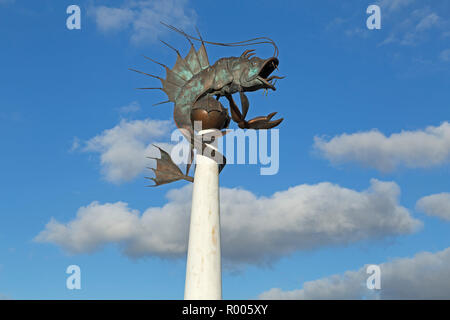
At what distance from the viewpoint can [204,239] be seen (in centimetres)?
1292

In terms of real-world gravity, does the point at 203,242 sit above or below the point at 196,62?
below

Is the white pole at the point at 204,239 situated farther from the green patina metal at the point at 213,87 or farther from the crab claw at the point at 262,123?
the crab claw at the point at 262,123

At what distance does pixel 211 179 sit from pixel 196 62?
4420 millimetres

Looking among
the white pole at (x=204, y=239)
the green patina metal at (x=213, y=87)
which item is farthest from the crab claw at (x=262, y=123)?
the white pole at (x=204, y=239)

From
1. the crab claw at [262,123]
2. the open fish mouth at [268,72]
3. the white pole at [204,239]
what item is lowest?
the white pole at [204,239]

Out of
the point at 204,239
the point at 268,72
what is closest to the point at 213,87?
the point at 268,72

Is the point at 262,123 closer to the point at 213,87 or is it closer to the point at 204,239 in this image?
the point at 213,87

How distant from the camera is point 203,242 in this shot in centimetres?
1288

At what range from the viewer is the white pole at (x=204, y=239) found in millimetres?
12492

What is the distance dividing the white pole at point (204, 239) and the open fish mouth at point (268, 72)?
9.34ft

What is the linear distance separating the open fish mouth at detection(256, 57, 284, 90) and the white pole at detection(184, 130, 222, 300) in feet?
9.34

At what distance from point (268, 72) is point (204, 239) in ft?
17.8
